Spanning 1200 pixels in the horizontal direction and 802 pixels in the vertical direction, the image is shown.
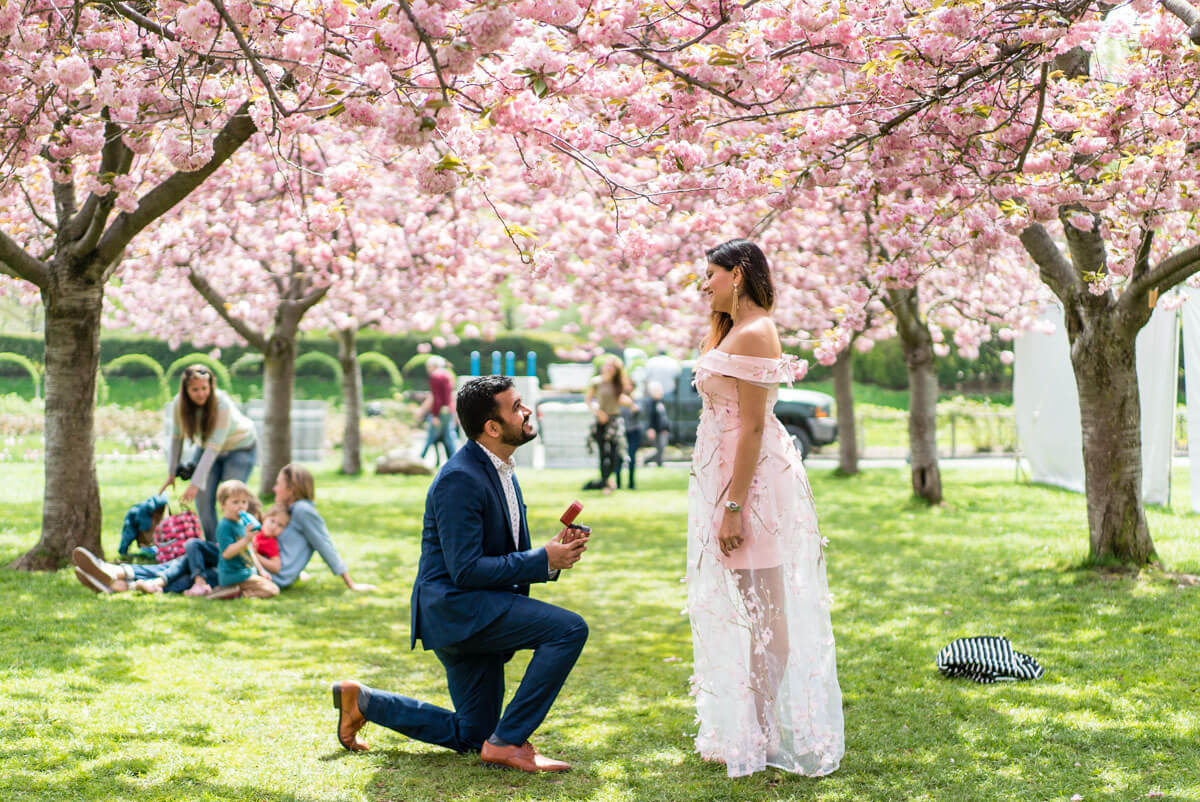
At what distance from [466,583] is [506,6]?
1.93 meters

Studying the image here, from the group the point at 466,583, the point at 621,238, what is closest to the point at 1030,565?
the point at 621,238

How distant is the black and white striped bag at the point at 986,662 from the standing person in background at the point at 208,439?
5131 mm

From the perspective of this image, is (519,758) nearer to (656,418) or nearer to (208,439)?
(208,439)

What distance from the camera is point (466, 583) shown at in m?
4.09

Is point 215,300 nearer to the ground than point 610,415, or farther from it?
farther from it

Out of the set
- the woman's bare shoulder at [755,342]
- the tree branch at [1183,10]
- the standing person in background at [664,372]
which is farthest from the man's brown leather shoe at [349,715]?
the standing person in background at [664,372]

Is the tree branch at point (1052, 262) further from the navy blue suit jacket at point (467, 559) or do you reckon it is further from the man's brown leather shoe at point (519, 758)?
the man's brown leather shoe at point (519, 758)

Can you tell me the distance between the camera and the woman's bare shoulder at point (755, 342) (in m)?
4.13

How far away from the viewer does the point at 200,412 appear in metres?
8.54

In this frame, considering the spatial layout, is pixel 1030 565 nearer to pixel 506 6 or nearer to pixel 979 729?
pixel 979 729

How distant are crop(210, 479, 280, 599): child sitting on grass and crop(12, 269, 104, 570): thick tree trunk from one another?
1.13 m

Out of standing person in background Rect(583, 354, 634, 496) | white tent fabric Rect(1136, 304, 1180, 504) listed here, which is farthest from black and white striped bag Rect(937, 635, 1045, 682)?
standing person in background Rect(583, 354, 634, 496)

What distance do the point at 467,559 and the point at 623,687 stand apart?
1902mm

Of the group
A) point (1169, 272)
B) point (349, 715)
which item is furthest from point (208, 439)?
point (1169, 272)
